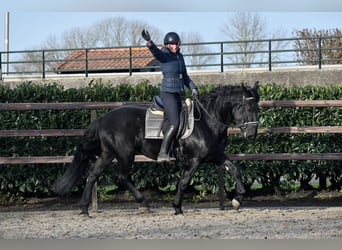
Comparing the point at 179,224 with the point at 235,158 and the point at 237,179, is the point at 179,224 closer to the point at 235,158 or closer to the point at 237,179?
the point at 237,179

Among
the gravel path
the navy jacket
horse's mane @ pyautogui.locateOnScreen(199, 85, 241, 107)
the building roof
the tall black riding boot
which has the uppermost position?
the building roof

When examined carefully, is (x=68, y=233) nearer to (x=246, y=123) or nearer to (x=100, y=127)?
(x=100, y=127)

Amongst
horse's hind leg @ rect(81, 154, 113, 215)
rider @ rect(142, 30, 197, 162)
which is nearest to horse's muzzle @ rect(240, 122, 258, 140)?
rider @ rect(142, 30, 197, 162)

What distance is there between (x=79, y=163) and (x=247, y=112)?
8.64 ft

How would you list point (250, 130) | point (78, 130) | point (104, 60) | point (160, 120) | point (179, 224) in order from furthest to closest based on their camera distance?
point (104, 60) < point (78, 130) < point (160, 120) < point (250, 130) < point (179, 224)

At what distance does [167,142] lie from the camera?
30.4 feet

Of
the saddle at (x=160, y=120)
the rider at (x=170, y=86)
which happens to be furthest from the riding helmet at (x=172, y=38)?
the saddle at (x=160, y=120)

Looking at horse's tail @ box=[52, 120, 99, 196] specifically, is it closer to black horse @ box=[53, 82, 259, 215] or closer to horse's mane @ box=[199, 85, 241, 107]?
black horse @ box=[53, 82, 259, 215]

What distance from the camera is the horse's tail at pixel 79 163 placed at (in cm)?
973

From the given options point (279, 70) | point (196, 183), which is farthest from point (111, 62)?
point (196, 183)

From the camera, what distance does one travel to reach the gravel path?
7.52 m

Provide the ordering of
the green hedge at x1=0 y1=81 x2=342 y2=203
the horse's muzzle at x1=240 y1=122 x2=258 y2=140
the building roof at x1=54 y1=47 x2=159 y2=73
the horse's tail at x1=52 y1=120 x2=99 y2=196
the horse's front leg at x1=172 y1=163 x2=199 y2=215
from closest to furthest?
the horse's muzzle at x1=240 y1=122 x2=258 y2=140, the horse's front leg at x1=172 y1=163 x2=199 y2=215, the horse's tail at x1=52 y1=120 x2=99 y2=196, the green hedge at x1=0 y1=81 x2=342 y2=203, the building roof at x1=54 y1=47 x2=159 y2=73

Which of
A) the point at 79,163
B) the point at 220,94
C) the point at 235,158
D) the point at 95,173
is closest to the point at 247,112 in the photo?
the point at 220,94

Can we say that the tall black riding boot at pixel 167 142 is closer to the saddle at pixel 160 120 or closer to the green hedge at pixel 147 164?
the saddle at pixel 160 120
